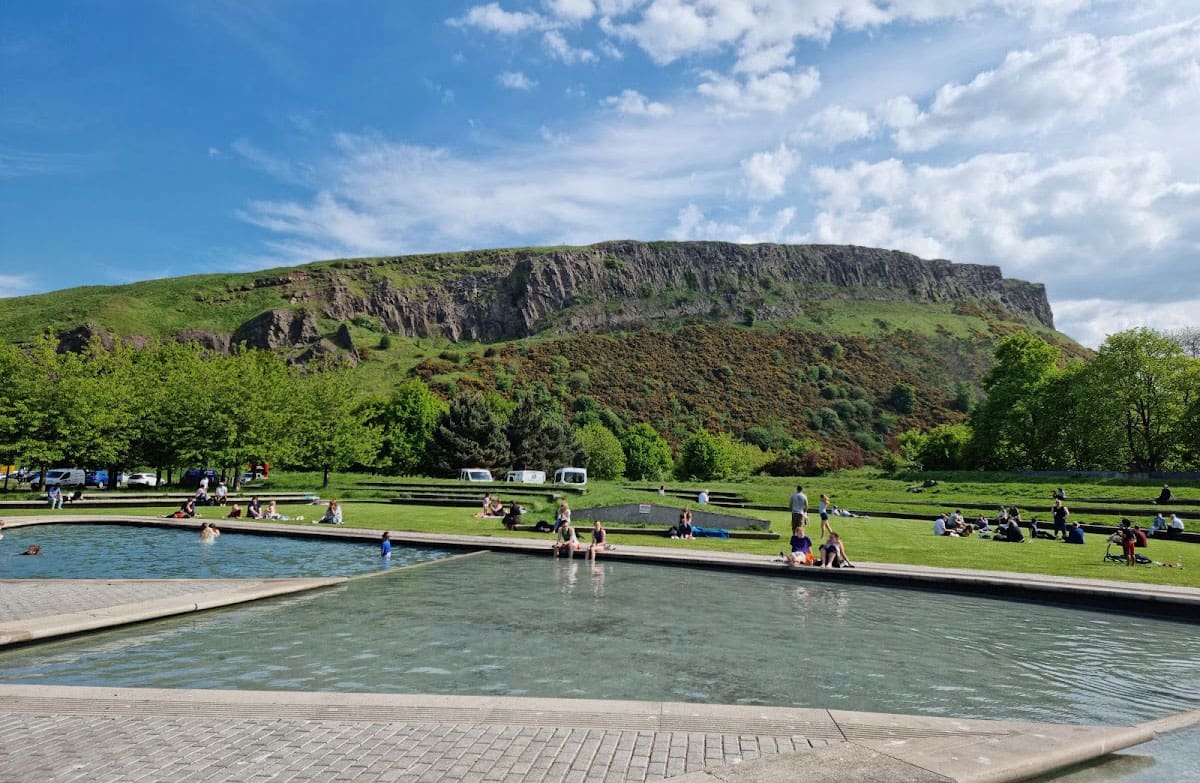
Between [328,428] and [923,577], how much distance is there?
2020 inches

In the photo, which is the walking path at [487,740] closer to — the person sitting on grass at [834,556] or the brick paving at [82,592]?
the brick paving at [82,592]

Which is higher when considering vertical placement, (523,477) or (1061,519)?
(1061,519)

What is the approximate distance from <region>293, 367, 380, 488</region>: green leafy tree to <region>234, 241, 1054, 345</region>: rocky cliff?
9909cm

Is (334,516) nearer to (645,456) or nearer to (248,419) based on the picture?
(248,419)

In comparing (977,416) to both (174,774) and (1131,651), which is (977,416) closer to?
(1131,651)

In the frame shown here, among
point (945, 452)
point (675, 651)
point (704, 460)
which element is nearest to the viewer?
point (675, 651)

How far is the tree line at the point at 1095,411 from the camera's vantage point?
57750 millimetres

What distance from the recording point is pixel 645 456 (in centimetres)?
9912

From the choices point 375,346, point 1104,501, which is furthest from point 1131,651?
point 375,346

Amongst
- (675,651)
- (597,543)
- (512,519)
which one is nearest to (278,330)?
(512,519)

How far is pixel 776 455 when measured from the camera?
108 m

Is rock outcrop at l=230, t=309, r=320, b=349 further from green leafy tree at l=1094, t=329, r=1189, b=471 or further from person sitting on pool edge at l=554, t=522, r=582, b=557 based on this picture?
person sitting on pool edge at l=554, t=522, r=582, b=557

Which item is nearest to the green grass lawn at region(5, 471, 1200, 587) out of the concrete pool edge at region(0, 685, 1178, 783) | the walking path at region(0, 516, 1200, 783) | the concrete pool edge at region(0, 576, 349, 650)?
the concrete pool edge at region(0, 576, 349, 650)

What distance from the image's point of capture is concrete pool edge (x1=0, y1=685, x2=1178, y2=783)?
5.88 m
